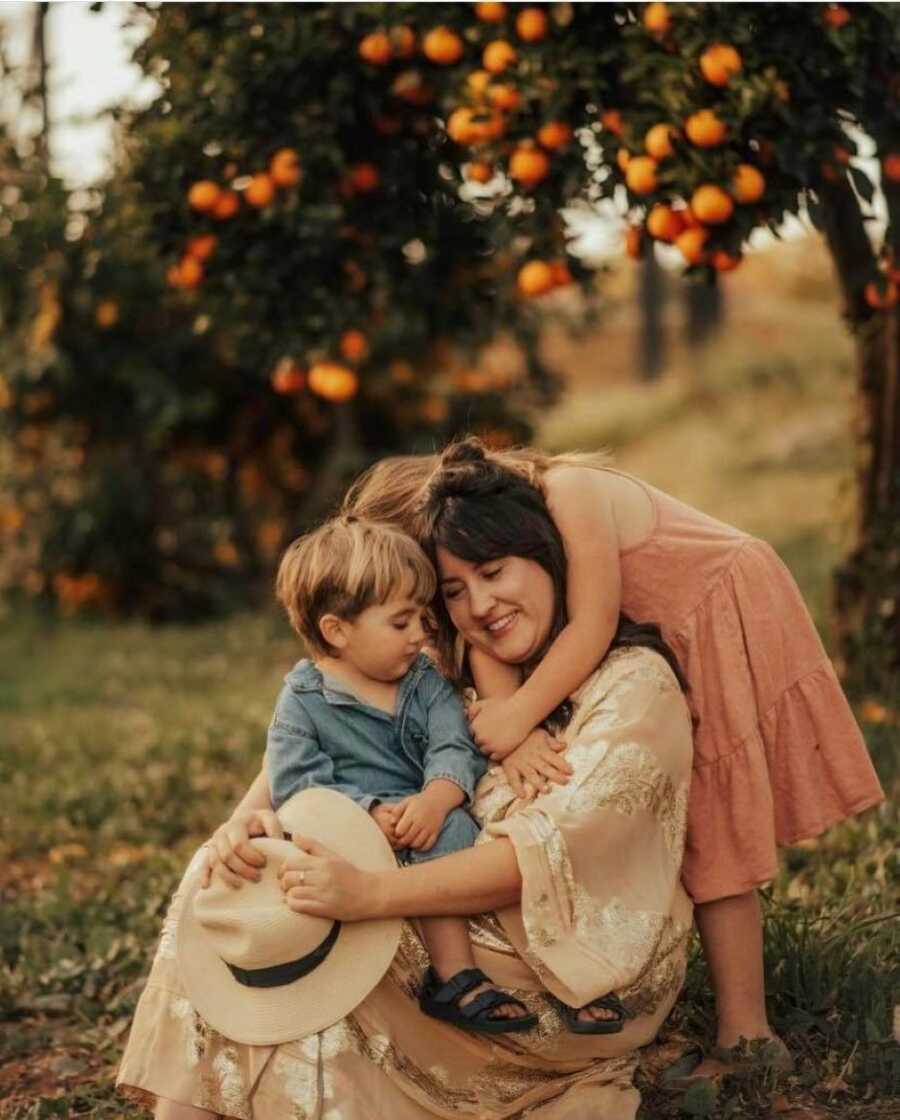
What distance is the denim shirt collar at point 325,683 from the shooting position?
3070 mm

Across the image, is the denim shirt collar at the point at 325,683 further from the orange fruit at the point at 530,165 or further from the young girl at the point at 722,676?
the orange fruit at the point at 530,165

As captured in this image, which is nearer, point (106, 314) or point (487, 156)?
point (487, 156)

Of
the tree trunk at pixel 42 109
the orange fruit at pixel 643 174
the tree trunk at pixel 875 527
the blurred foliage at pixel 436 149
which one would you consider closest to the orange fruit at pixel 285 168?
the blurred foliage at pixel 436 149

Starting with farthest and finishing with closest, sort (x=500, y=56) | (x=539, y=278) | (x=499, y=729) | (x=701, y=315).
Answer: (x=701, y=315) → (x=539, y=278) → (x=500, y=56) → (x=499, y=729)

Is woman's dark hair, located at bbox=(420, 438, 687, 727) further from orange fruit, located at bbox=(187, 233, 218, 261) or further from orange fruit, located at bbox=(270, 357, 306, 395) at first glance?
orange fruit, located at bbox=(270, 357, 306, 395)

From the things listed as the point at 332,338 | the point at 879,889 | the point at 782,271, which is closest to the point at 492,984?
the point at 879,889

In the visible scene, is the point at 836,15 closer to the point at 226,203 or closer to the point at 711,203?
the point at 711,203

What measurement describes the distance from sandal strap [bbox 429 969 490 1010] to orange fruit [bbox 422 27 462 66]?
2.77 m

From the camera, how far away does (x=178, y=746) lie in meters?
6.28

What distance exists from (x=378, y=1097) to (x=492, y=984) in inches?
10.7

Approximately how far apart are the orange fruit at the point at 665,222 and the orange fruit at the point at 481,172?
54cm

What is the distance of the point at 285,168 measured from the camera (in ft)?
15.8

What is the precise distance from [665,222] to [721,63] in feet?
1.43

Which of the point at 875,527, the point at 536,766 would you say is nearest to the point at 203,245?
the point at 875,527
